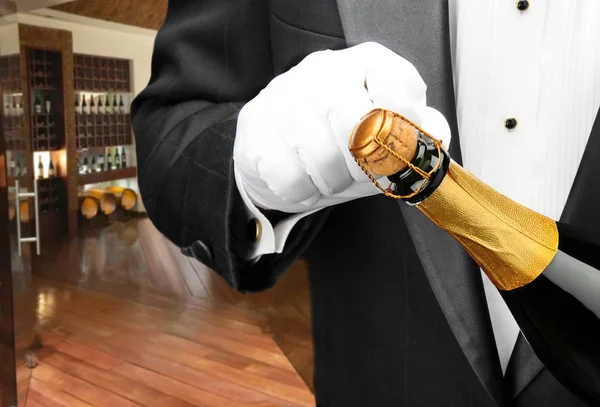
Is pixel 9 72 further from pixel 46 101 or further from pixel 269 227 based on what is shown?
pixel 46 101

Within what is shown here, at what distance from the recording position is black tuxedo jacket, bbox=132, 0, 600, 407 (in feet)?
1.31

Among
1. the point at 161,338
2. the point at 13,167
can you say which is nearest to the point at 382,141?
the point at 13,167

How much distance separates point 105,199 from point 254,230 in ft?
18.8

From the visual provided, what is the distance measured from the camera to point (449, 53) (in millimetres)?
403

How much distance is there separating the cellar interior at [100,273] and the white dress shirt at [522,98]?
1843 millimetres

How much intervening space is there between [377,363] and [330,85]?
306 mm

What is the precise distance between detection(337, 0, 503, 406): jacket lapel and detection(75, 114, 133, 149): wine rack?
5.73 metres

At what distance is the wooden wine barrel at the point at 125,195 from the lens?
5.98 m

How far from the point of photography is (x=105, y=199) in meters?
5.82

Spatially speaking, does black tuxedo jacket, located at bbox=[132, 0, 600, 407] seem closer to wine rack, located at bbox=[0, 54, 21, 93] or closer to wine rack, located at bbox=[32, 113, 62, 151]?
wine rack, located at bbox=[0, 54, 21, 93]

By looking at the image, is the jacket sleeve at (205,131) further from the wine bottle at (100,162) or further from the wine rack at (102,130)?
the wine bottle at (100,162)

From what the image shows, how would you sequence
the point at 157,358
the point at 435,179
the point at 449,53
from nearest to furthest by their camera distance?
the point at 435,179, the point at 449,53, the point at 157,358

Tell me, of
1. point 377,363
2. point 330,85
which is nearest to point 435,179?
point 330,85

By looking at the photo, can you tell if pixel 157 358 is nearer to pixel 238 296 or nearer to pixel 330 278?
pixel 238 296
